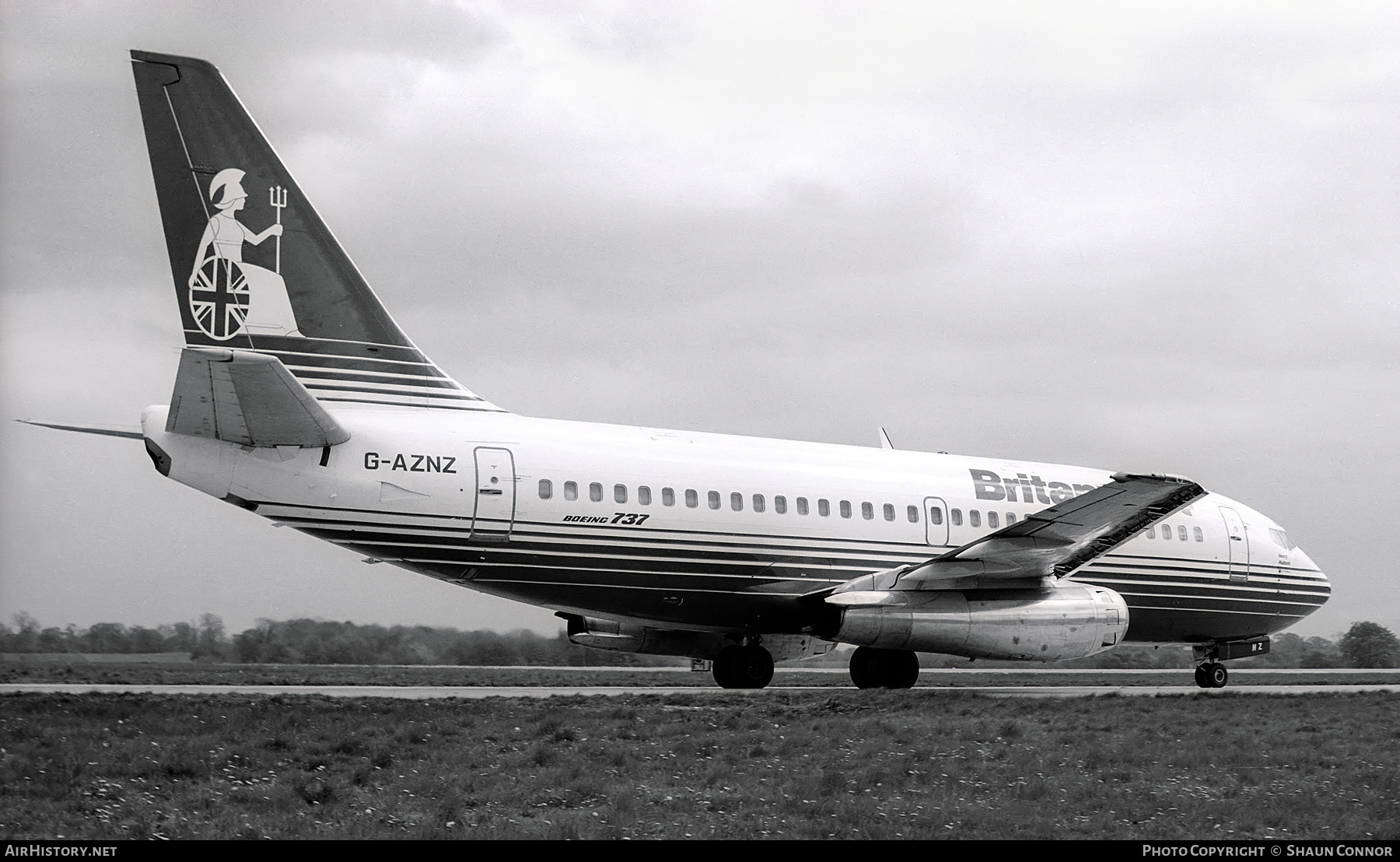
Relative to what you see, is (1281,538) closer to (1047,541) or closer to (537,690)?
(1047,541)

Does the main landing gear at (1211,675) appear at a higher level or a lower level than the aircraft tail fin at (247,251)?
lower

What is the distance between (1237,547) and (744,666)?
9.87 metres

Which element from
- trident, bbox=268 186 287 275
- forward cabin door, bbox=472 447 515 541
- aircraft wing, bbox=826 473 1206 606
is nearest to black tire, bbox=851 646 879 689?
aircraft wing, bbox=826 473 1206 606

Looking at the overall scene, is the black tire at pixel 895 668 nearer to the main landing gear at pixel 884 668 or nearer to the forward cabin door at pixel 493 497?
the main landing gear at pixel 884 668

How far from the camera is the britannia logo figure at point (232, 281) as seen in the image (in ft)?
53.2

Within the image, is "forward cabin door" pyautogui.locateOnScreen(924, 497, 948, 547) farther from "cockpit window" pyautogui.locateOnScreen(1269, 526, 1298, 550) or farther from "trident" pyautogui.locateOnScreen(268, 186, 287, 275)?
"trident" pyautogui.locateOnScreen(268, 186, 287, 275)

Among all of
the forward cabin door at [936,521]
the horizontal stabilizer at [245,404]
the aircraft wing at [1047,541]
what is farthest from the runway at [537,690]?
the horizontal stabilizer at [245,404]

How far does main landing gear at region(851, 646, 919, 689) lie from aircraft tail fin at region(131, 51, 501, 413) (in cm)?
848

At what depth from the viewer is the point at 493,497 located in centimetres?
1725

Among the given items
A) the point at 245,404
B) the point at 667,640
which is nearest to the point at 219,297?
the point at 245,404

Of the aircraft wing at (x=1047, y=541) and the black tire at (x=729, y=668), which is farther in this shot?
the black tire at (x=729, y=668)

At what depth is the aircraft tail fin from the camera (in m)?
16.2

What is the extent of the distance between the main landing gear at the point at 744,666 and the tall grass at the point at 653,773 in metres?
5.51
